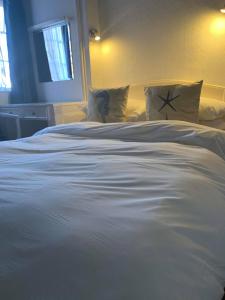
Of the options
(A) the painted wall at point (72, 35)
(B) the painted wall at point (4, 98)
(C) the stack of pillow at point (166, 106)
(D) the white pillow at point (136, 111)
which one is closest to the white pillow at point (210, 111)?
(C) the stack of pillow at point (166, 106)

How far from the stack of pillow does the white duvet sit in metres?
0.76

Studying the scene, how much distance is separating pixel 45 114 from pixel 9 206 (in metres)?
2.05

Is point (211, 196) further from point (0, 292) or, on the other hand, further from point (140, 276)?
point (0, 292)

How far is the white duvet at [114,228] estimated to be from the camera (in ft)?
1.70

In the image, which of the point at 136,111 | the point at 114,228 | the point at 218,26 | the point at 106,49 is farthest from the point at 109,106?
the point at 114,228

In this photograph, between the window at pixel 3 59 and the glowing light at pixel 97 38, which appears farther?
the window at pixel 3 59

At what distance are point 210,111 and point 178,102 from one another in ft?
0.86

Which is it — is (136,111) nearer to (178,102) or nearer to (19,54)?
(178,102)

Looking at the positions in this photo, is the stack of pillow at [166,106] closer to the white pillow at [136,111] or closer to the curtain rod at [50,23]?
the white pillow at [136,111]

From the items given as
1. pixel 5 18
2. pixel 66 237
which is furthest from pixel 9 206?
pixel 5 18

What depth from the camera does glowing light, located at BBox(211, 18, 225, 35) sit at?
2.10 meters

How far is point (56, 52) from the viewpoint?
3117 mm

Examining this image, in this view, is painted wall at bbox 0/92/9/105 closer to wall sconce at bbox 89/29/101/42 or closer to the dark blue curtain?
the dark blue curtain

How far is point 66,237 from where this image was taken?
Result: 0.60 metres
